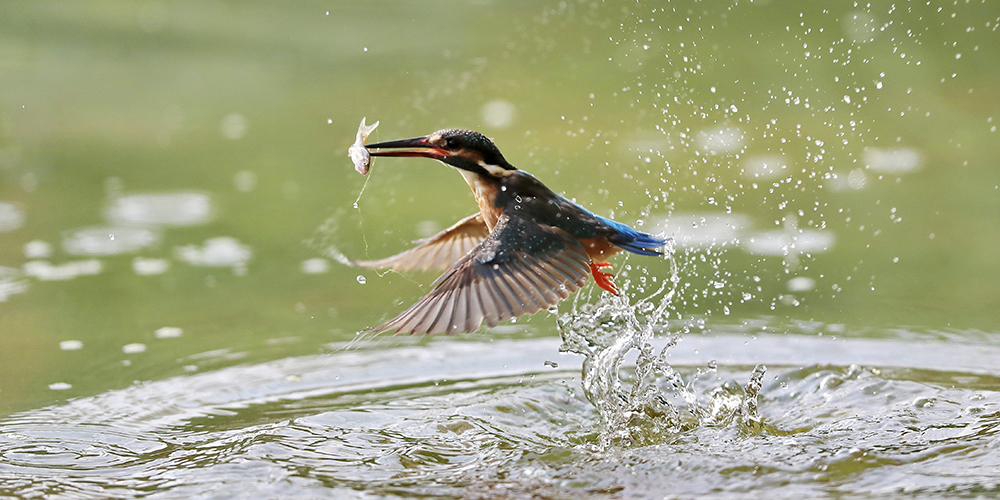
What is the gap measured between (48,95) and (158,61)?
1133 mm

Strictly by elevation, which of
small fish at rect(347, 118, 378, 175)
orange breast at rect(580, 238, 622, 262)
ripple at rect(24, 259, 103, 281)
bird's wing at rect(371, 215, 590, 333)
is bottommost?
bird's wing at rect(371, 215, 590, 333)

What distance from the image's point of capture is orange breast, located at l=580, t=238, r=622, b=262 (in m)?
4.31

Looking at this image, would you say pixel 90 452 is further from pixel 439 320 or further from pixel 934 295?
pixel 934 295

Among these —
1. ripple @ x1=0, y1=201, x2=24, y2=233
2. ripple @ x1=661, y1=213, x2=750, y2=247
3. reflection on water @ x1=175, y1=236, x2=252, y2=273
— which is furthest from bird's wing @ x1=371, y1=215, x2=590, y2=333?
ripple @ x1=0, y1=201, x2=24, y2=233

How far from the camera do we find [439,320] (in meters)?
3.61

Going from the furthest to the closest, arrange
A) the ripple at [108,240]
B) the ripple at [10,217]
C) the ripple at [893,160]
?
the ripple at [893,160] → the ripple at [10,217] → the ripple at [108,240]

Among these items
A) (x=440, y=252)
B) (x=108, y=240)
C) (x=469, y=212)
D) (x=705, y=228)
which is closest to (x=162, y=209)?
(x=108, y=240)

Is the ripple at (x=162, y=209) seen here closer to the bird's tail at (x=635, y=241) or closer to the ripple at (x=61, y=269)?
the ripple at (x=61, y=269)

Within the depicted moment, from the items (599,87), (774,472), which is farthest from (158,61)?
(774,472)

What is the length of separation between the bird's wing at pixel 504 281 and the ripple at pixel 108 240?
340 cm

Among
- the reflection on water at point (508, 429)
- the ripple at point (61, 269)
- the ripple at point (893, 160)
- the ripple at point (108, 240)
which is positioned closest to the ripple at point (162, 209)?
the ripple at point (108, 240)

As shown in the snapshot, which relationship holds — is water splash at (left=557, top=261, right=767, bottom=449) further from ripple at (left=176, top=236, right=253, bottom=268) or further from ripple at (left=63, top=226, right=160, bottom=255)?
ripple at (left=63, top=226, right=160, bottom=255)

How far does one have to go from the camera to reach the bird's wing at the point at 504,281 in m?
3.64

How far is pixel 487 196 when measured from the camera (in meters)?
4.35
